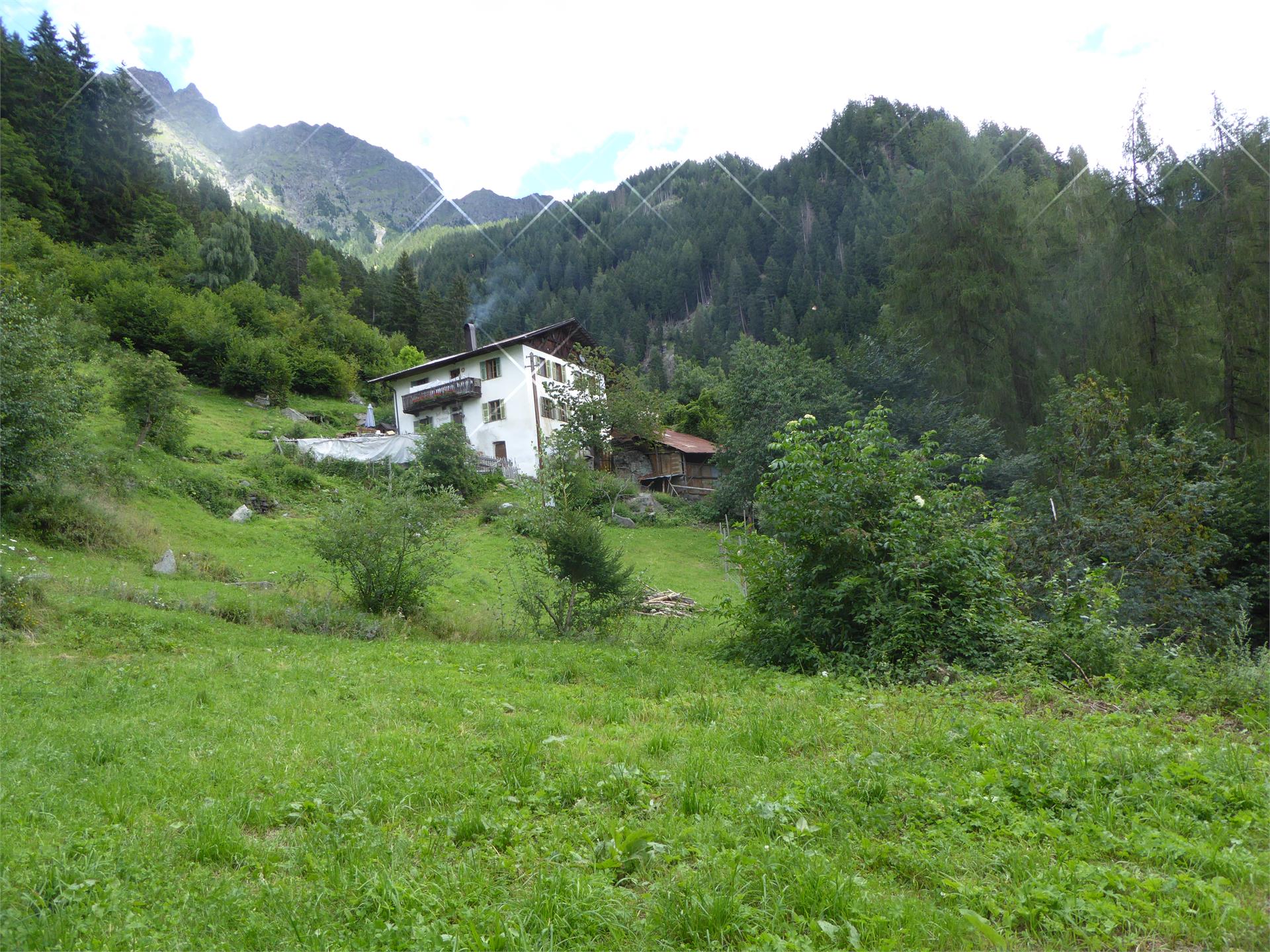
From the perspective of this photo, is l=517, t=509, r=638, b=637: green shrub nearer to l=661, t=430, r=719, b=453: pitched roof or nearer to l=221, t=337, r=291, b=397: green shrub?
l=661, t=430, r=719, b=453: pitched roof

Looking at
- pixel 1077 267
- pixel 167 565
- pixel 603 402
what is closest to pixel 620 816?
pixel 167 565

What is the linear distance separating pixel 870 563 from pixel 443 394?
39.8 m

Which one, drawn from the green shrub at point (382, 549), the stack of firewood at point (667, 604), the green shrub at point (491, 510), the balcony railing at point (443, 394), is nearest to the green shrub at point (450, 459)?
the green shrub at point (491, 510)

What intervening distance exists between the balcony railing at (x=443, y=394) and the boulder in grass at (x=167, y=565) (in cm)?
2845

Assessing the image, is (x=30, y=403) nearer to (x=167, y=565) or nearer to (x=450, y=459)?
(x=167, y=565)

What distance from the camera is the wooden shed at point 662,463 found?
49.4 meters

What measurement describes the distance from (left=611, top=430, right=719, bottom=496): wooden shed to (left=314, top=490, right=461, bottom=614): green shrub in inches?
1274

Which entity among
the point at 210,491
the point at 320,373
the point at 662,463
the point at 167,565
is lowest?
the point at 167,565

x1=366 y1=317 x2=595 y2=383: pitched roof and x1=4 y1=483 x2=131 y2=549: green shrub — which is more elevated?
x1=366 y1=317 x2=595 y2=383: pitched roof

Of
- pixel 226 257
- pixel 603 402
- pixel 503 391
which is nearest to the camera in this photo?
pixel 603 402

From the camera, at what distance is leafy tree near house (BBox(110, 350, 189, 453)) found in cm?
2872

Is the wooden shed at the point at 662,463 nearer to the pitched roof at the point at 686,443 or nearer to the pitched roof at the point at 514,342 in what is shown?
the pitched roof at the point at 686,443

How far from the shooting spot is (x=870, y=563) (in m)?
10.2

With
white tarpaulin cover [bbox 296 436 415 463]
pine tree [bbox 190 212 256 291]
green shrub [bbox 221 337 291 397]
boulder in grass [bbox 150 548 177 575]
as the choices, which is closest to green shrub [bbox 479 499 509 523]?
white tarpaulin cover [bbox 296 436 415 463]
